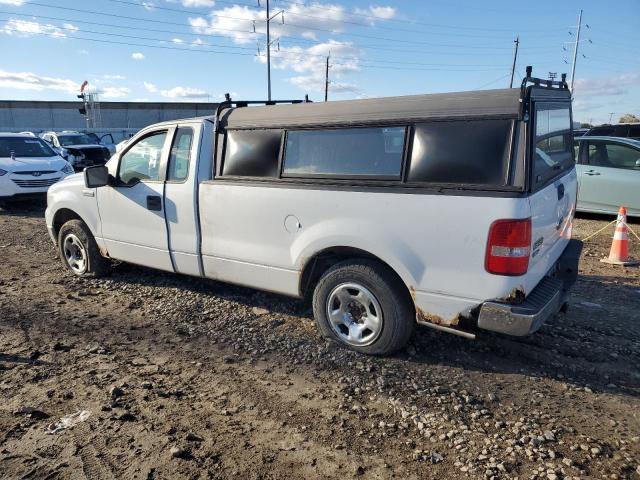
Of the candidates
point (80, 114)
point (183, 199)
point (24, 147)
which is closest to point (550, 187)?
point (183, 199)

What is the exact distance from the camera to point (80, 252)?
5.93 m

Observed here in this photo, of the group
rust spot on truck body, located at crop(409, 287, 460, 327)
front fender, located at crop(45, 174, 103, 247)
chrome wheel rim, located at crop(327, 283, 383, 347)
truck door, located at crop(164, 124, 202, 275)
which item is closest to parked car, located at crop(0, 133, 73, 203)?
front fender, located at crop(45, 174, 103, 247)

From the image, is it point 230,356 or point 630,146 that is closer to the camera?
point 230,356

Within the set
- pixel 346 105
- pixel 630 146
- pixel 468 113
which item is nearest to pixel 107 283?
pixel 346 105

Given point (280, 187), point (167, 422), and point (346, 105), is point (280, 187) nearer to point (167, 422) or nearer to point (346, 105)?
point (346, 105)

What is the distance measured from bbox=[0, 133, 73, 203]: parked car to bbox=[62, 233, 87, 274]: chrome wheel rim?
20.0 ft

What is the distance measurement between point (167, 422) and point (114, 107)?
46648mm

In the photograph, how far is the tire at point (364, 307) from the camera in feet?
11.8

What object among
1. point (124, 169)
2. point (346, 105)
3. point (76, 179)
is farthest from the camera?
point (76, 179)

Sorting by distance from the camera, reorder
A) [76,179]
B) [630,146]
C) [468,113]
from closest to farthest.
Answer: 1. [468,113]
2. [76,179]
3. [630,146]

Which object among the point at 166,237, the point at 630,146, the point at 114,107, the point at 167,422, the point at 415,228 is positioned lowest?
the point at 167,422

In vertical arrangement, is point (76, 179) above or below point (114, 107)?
below

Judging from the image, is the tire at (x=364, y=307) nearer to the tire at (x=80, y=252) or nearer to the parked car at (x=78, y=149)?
the tire at (x=80, y=252)

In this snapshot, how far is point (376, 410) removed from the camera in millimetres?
3105
